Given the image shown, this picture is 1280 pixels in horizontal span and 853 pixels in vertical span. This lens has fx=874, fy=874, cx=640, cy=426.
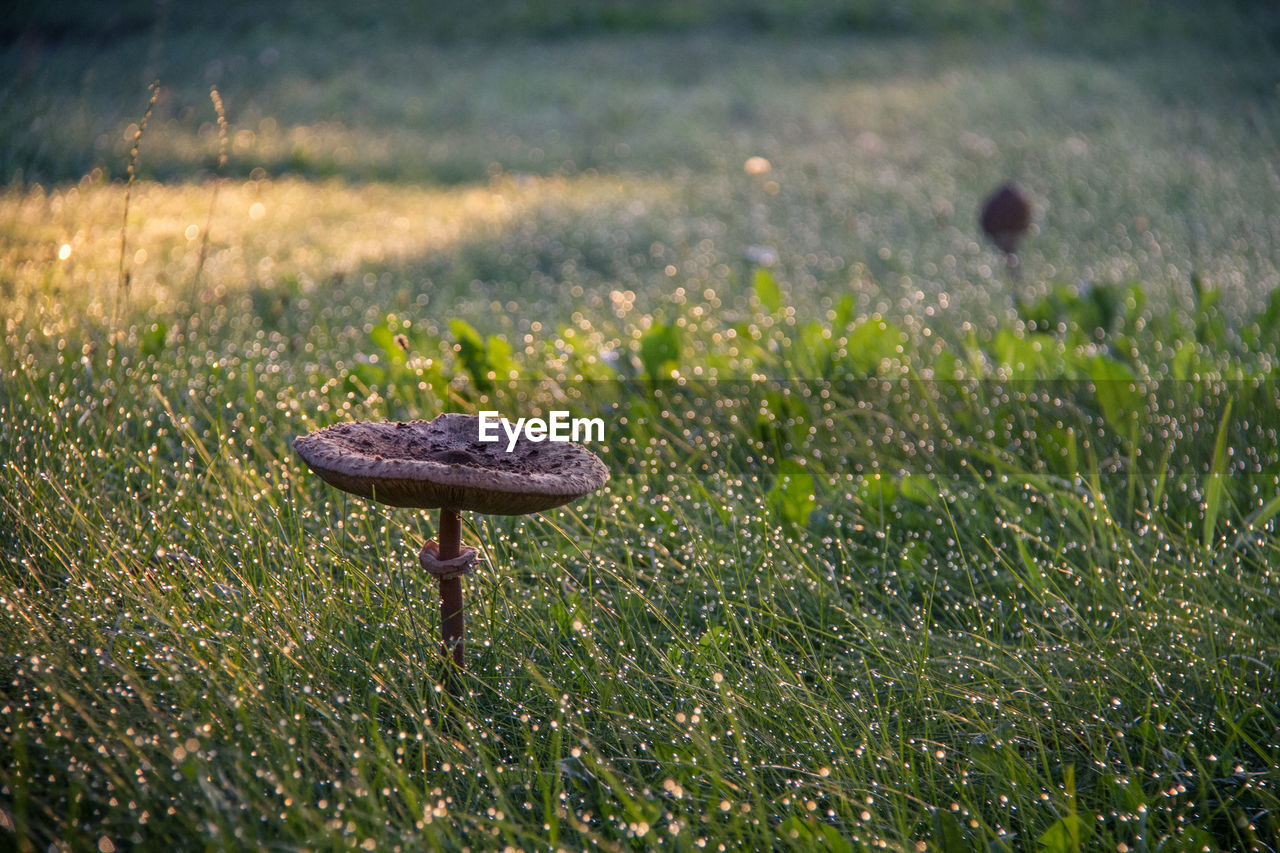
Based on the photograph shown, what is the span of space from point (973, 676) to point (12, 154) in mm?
5469

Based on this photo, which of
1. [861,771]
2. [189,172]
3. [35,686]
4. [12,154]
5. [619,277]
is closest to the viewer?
[35,686]

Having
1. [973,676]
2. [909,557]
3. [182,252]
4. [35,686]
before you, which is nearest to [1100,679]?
[973,676]

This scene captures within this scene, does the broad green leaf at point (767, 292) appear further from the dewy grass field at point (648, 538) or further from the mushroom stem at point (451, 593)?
the mushroom stem at point (451, 593)

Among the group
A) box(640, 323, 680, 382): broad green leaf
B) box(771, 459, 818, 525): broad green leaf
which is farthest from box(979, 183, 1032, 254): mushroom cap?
box(771, 459, 818, 525): broad green leaf

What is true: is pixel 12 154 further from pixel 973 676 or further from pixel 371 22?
pixel 371 22

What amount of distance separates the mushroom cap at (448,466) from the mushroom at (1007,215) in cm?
411

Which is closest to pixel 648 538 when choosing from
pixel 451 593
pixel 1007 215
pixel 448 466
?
pixel 451 593

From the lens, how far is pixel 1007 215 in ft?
16.5

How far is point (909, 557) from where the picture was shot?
2.35 metres

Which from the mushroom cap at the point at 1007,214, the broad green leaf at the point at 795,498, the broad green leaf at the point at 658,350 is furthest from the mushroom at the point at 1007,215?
the broad green leaf at the point at 795,498

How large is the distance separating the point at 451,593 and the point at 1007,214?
4.40 metres

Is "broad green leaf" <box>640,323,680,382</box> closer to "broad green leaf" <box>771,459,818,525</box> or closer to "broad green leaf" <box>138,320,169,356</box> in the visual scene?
"broad green leaf" <box>771,459,818,525</box>

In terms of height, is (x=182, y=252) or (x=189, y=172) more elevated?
(x=189, y=172)

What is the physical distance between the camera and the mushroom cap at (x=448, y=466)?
1.43m
